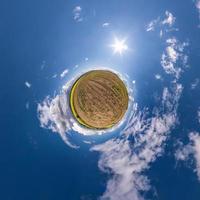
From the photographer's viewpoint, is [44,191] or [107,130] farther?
[107,130]

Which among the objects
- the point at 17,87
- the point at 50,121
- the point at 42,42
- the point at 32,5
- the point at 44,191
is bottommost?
the point at 44,191

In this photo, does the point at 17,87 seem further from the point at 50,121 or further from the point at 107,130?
the point at 107,130

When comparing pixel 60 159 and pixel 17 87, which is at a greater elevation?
pixel 17 87

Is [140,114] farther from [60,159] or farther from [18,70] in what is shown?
[18,70]

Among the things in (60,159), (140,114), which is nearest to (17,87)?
(60,159)

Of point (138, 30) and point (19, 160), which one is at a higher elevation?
point (138, 30)

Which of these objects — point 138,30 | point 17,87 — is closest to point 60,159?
point 17,87
